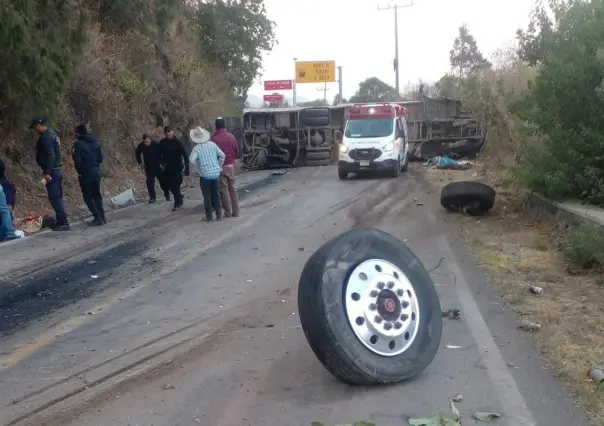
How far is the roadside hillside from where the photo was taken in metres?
14.3

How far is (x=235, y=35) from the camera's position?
41.0m

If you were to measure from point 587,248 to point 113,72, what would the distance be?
60.6ft

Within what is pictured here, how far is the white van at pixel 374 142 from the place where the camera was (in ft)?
74.0

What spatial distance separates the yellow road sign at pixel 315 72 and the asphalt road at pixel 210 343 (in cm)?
5183

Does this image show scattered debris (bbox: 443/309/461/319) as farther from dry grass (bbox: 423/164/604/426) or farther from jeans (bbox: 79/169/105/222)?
jeans (bbox: 79/169/105/222)

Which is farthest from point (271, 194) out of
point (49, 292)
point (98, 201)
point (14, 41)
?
point (49, 292)

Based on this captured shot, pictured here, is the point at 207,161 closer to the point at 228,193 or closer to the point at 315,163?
the point at 228,193

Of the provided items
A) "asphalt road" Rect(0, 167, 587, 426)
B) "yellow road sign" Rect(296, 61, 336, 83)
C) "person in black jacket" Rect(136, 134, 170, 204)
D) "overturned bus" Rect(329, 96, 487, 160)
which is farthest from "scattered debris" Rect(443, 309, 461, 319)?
"yellow road sign" Rect(296, 61, 336, 83)

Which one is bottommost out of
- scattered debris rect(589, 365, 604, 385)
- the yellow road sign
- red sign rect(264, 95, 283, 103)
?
scattered debris rect(589, 365, 604, 385)

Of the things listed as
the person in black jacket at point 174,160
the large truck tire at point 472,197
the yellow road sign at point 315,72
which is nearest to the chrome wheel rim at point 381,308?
the large truck tire at point 472,197

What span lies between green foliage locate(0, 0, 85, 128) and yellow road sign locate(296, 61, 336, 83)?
1862 inches

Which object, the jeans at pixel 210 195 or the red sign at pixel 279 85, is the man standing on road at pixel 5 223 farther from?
the red sign at pixel 279 85

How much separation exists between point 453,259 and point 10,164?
12.1 meters

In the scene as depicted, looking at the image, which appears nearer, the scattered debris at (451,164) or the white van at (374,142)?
the white van at (374,142)
